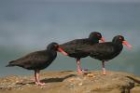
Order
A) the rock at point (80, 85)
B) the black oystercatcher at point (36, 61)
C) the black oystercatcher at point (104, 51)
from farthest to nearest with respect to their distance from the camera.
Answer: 1. the black oystercatcher at point (104, 51)
2. the black oystercatcher at point (36, 61)
3. the rock at point (80, 85)

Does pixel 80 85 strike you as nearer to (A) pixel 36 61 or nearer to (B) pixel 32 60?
(A) pixel 36 61

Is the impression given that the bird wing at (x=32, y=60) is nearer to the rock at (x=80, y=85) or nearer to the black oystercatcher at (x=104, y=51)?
the rock at (x=80, y=85)

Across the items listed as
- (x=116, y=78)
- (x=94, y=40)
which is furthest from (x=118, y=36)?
(x=116, y=78)

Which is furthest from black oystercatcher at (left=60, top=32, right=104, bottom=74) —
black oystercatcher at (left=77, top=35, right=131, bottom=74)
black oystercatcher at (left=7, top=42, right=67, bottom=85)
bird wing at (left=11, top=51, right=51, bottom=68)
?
bird wing at (left=11, top=51, right=51, bottom=68)

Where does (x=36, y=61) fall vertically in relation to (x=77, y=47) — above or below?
below

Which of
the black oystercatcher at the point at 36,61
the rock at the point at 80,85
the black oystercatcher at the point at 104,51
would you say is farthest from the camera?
the black oystercatcher at the point at 104,51

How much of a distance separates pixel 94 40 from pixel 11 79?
450cm

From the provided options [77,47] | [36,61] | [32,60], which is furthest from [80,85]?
[77,47]

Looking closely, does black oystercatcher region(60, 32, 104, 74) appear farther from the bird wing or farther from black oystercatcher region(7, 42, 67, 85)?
the bird wing

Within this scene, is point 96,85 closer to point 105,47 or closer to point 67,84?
point 67,84

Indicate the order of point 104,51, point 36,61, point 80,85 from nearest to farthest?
point 80,85, point 36,61, point 104,51

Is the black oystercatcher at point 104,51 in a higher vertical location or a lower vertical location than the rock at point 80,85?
higher

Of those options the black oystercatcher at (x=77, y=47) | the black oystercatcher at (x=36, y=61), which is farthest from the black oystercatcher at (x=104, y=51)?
the black oystercatcher at (x=36, y=61)

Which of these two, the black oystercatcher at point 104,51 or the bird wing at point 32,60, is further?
the black oystercatcher at point 104,51
